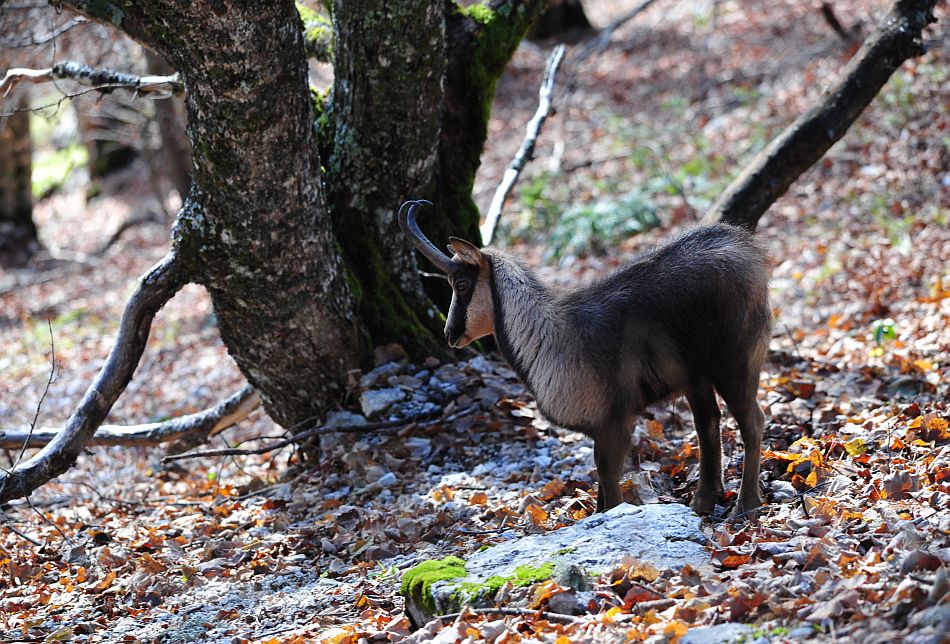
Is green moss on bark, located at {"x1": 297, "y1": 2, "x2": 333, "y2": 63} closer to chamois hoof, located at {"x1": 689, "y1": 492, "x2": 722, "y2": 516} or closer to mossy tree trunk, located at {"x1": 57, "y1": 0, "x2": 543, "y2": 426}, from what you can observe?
mossy tree trunk, located at {"x1": 57, "y1": 0, "x2": 543, "y2": 426}

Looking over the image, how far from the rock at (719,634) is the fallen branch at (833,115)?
16.0ft

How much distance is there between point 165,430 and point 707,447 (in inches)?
183

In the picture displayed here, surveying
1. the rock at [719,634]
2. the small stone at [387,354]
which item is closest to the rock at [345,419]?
the small stone at [387,354]

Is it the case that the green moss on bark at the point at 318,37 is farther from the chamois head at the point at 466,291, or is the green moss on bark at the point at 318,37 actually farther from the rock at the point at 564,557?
the rock at the point at 564,557

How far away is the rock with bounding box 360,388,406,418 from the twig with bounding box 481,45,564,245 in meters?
1.77

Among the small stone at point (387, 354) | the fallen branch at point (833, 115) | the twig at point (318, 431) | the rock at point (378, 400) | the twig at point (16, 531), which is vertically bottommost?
the twig at point (16, 531)

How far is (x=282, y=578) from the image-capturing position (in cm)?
586

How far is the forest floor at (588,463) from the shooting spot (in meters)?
4.38

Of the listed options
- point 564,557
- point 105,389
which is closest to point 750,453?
point 564,557

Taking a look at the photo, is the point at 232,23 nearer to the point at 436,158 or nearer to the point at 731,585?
the point at 436,158

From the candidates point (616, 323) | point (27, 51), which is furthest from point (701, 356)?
point (27, 51)

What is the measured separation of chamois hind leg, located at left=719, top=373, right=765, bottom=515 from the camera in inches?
220

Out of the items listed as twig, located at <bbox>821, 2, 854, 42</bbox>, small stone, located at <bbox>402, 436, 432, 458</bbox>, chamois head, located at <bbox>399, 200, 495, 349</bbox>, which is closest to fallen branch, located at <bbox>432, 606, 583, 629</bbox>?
chamois head, located at <bbox>399, 200, 495, 349</bbox>

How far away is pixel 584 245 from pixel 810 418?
6.14 meters
